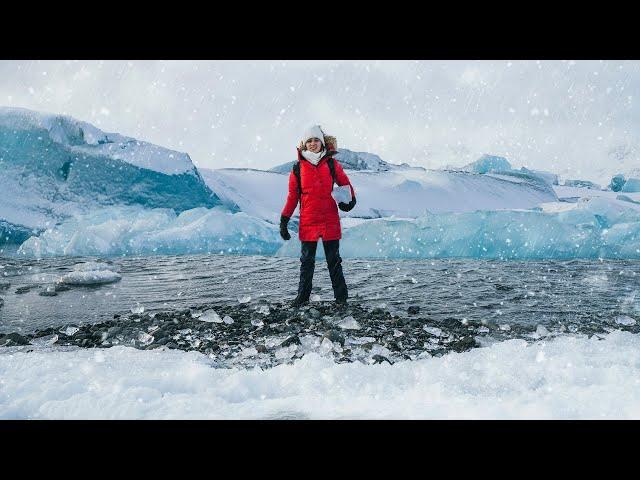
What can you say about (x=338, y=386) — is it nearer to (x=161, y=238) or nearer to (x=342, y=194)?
(x=342, y=194)

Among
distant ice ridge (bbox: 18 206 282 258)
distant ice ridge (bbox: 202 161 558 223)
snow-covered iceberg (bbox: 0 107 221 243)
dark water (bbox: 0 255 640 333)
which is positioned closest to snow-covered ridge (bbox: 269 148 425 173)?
distant ice ridge (bbox: 202 161 558 223)

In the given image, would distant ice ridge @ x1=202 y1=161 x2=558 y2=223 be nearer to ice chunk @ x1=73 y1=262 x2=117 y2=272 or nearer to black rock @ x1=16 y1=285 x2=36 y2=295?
ice chunk @ x1=73 y1=262 x2=117 y2=272

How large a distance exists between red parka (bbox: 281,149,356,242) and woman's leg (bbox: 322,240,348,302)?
0.25 feet

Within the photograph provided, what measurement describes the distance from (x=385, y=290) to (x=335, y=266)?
96 cm

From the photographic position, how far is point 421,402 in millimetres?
1919

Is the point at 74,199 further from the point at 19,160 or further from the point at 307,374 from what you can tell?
the point at 307,374

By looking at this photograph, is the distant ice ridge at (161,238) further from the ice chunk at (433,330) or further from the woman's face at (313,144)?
the ice chunk at (433,330)

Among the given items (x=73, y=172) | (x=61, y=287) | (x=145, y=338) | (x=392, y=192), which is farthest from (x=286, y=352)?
(x=392, y=192)

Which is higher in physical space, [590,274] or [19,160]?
[19,160]

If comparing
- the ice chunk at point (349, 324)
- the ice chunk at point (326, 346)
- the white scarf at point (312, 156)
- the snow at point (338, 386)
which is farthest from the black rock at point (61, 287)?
the ice chunk at point (326, 346)

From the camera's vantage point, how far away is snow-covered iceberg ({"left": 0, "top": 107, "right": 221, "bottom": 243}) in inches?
403

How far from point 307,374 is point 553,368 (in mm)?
1175

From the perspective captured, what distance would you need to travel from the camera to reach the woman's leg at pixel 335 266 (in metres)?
3.94

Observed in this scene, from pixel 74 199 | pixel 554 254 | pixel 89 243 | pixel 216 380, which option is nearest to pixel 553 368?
pixel 216 380
